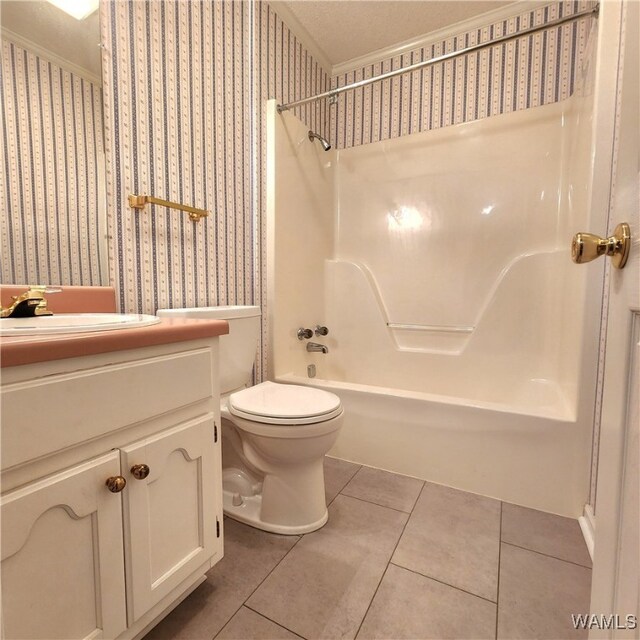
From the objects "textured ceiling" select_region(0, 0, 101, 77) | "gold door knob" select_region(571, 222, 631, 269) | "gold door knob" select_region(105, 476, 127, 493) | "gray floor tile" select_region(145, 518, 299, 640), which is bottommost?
"gray floor tile" select_region(145, 518, 299, 640)

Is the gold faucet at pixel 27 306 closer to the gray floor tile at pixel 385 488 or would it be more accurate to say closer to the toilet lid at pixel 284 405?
the toilet lid at pixel 284 405

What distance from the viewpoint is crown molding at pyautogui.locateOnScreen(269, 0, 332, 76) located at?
1.87 m

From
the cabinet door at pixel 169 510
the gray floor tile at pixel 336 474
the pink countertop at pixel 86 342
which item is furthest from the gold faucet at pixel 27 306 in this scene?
the gray floor tile at pixel 336 474

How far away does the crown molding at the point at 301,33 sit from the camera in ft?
6.13

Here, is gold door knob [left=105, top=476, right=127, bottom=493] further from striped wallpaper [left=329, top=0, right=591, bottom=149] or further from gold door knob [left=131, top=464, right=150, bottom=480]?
striped wallpaper [left=329, top=0, right=591, bottom=149]

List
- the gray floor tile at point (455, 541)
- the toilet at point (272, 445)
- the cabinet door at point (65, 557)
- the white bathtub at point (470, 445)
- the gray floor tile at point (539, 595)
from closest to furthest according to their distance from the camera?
the cabinet door at point (65, 557) → the gray floor tile at point (539, 595) → the gray floor tile at point (455, 541) → the toilet at point (272, 445) → the white bathtub at point (470, 445)

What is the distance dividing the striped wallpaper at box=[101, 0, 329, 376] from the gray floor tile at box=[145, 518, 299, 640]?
0.82 metres

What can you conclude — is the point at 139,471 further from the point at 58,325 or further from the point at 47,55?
the point at 47,55

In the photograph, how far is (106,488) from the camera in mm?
666

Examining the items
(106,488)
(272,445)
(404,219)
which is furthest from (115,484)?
(404,219)

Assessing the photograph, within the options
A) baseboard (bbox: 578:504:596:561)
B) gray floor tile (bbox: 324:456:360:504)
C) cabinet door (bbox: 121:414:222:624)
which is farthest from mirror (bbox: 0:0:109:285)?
baseboard (bbox: 578:504:596:561)

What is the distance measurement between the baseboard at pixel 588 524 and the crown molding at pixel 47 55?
2223mm

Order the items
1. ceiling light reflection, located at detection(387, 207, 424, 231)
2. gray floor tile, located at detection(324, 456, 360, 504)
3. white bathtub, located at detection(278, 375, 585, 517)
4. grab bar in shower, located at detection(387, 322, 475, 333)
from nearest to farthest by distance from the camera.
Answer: white bathtub, located at detection(278, 375, 585, 517) < gray floor tile, located at detection(324, 456, 360, 504) < grab bar in shower, located at detection(387, 322, 475, 333) < ceiling light reflection, located at detection(387, 207, 424, 231)

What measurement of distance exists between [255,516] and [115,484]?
79 centimetres
